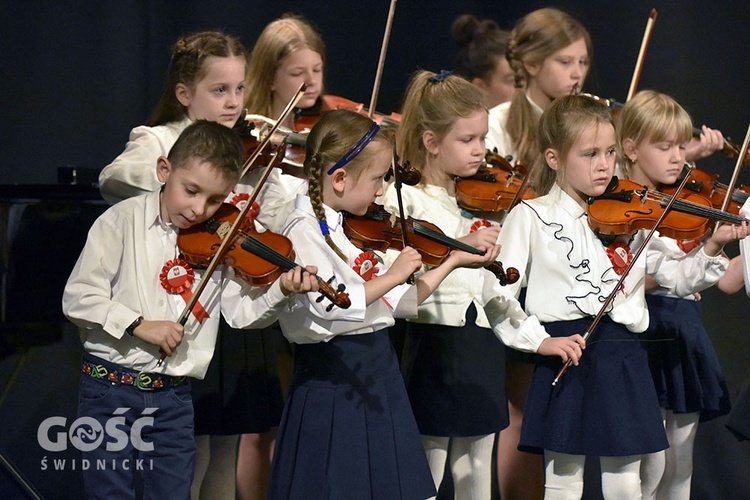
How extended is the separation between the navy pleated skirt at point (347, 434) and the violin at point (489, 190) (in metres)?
0.60

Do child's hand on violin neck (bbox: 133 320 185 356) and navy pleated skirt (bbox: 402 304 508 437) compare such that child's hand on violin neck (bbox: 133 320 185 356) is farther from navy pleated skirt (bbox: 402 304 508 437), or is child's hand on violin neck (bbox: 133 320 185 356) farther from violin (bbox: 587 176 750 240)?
violin (bbox: 587 176 750 240)

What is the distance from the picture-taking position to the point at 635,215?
2.60 metres

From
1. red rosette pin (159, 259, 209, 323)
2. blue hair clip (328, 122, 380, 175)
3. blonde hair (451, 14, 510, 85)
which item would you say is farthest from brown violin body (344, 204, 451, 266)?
blonde hair (451, 14, 510, 85)

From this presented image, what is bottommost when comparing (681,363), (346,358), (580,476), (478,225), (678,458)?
(678,458)

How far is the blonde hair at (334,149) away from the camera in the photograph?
235 centimetres

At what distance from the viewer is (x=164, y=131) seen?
9.06 ft

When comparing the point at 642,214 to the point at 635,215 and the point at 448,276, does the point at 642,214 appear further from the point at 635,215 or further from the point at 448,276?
the point at 448,276

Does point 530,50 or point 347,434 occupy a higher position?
point 530,50

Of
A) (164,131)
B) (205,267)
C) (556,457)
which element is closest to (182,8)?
(164,131)

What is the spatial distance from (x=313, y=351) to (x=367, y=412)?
0.17m

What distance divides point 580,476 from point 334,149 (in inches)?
37.6

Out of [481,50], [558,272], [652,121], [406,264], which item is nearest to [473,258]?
[406,264]

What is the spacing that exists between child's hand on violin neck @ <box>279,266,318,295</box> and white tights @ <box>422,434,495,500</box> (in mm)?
836

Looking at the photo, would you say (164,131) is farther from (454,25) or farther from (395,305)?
(454,25)
